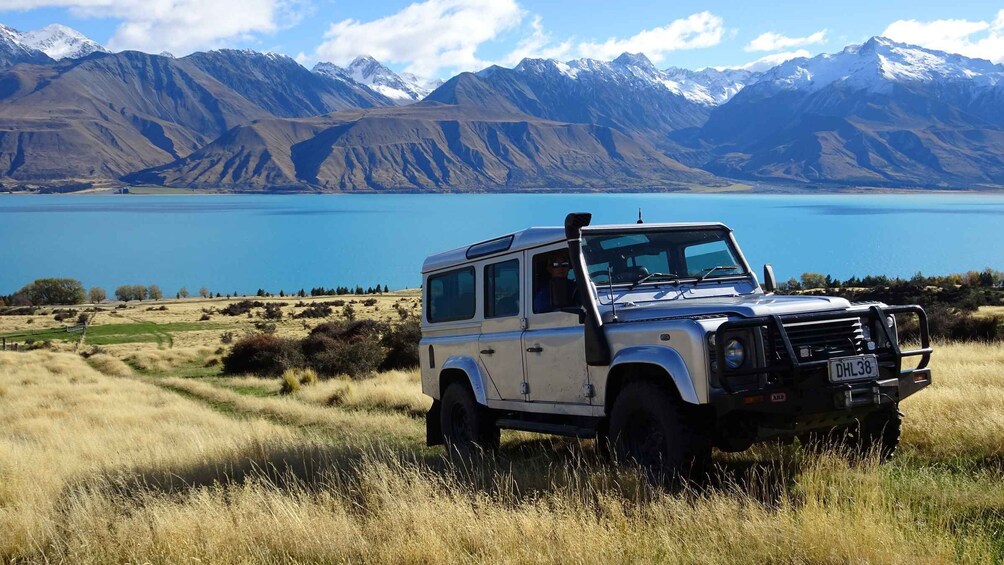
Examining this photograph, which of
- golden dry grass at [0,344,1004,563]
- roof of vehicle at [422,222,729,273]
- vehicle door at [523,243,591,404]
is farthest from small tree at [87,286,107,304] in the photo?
vehicle door at [523,243,591,404]

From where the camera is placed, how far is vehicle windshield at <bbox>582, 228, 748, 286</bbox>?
8.16m

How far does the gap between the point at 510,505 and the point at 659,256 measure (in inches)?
121

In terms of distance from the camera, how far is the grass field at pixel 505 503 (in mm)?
5285

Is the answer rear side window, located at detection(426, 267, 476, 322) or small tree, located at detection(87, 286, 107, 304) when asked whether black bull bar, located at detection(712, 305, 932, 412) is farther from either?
small tree, located at detection(87, 286, 107, 304)

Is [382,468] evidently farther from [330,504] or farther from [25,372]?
[25,372]

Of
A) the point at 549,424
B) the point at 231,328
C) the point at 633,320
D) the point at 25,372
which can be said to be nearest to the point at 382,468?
the point at 549,424

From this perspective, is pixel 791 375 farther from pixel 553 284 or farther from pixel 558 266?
pixel 558 266

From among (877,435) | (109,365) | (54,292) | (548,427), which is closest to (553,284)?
(548,427)

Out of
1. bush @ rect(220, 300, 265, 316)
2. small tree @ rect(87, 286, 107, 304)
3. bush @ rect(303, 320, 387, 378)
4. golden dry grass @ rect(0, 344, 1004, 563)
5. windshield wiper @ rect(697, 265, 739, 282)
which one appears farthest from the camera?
small tree @ rect(87, 286, 107, 304)

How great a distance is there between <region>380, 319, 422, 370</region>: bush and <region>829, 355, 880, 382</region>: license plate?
2205cm

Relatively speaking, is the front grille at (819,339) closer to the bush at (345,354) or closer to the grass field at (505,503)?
the grass field at (505,503)

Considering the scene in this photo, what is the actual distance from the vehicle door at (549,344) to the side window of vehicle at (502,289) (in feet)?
0.84

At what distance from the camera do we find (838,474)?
6.89 m

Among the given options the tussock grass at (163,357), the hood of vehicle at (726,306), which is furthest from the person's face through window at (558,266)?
the tussock grass at (163,357)
